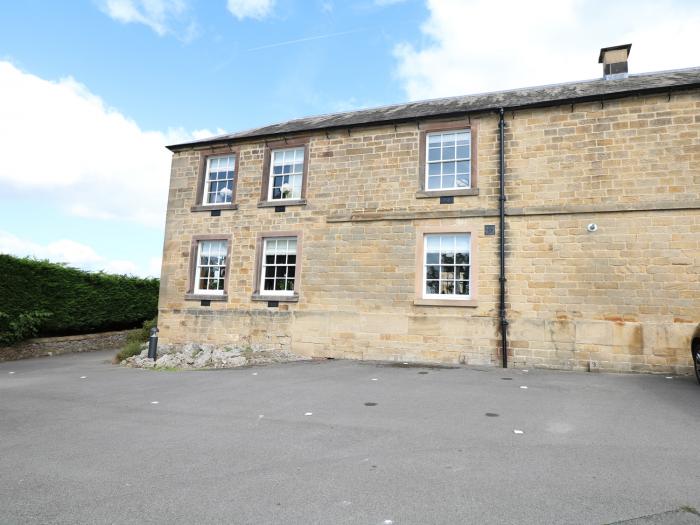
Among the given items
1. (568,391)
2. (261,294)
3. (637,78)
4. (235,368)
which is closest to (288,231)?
(261,294)

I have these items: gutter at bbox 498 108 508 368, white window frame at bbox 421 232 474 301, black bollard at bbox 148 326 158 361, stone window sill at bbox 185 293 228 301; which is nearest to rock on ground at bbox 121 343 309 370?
black bollard at bbox 148 326 158 361

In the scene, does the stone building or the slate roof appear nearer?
the stone building

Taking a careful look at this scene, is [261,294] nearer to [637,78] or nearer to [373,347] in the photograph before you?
[373,347]

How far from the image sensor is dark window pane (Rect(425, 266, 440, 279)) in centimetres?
1130

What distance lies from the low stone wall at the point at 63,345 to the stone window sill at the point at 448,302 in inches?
483

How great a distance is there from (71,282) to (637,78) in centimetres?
1867

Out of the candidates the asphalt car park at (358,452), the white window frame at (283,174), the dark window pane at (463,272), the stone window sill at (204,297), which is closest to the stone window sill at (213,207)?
the white window frame at (283,174)

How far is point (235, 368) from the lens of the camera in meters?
11.0

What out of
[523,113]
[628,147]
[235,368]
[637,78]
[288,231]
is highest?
[637,78]

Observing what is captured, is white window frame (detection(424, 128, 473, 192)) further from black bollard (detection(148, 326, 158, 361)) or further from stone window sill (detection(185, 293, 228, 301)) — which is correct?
Answer: black bollard (detection(148, 326, 158, 361))

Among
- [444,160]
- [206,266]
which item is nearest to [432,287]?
[444,160]

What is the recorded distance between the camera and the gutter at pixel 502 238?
10.3 metres

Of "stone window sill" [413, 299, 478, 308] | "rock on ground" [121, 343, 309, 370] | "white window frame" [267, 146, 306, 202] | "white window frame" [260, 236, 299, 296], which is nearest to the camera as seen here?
"stone window sill" [413, 299, 478, 308]

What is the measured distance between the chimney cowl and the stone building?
0.05 metres
